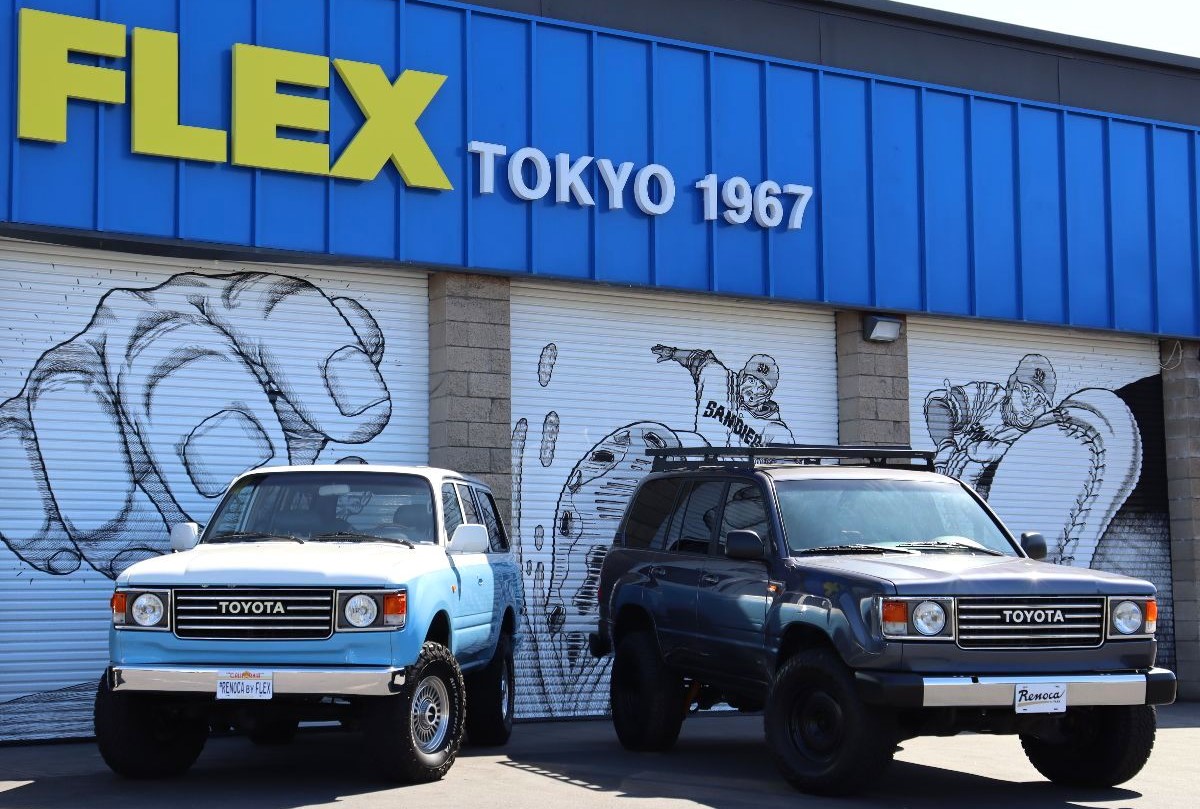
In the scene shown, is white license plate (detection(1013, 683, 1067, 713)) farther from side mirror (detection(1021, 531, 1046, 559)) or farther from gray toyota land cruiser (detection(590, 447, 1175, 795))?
side mirror (detection(1021, 531, 1046, 559))

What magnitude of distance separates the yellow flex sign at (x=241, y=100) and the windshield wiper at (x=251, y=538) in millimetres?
4280

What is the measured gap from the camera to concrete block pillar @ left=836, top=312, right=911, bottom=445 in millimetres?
17125

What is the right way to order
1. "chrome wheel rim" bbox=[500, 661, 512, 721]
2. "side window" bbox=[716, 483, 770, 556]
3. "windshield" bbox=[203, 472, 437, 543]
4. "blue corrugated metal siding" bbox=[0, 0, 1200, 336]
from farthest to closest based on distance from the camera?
"blue corrugated metal siding" bbox=[0, 0, 1200, 336], "chrome wheel rim" bbox=[500, 661, 512, 721], "side window" bbox=[716, 483, 770, 556], "windshield" bbox=[203, 472, 437, 543]

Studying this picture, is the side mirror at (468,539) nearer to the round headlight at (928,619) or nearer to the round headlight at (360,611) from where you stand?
the round headlight at (360,611)

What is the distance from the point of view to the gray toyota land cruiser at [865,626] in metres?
8.96

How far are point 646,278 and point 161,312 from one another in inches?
189

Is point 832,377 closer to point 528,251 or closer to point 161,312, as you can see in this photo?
point 528,251

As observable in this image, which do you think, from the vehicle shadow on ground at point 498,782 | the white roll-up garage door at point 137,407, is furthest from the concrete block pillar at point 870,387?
the vehicle shadow on ground at point 498,782

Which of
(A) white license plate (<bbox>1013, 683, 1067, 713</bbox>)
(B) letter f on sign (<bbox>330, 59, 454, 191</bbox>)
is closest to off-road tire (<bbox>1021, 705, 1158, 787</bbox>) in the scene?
(A) white license plate (<bbox>1013, 683, 1067, 713</bbox>)

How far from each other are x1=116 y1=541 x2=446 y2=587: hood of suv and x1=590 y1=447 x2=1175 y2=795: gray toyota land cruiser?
7.33 ft

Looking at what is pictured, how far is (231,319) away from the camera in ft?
46.5

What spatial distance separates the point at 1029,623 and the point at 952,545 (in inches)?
53.4

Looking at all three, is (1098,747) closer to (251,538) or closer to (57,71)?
(251,538)

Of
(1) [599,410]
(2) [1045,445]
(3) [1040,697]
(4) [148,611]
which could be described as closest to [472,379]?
(1) [599,410]
